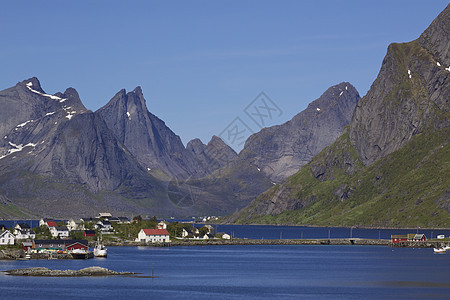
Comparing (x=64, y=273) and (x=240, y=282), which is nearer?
(x=240, y=282)

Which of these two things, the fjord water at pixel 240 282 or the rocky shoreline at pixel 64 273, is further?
the rocky shoreline at pixel 64 273

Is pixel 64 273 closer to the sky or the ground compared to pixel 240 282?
closer to the sky

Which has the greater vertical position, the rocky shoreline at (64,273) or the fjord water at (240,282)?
the rocky shoreline at (64,273)

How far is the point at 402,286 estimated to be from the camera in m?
144

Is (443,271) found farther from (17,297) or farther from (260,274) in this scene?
(17,297)

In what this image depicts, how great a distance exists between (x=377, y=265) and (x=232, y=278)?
48.9m

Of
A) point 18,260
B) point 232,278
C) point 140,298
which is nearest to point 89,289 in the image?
point 140,298

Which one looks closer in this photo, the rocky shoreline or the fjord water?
the fjord water

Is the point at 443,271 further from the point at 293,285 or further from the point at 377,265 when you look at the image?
the point at 293,285

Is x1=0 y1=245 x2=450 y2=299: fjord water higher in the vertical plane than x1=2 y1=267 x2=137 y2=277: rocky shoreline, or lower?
lower

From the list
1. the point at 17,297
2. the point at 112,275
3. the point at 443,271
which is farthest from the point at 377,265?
the point at 17,297

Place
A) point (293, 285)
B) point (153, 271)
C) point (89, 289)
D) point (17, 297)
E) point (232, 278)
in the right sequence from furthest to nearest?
point (153, 271)
point (232, 278)
point (293, 285)
point (89, 289)
point (17, 297)

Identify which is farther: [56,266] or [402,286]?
[56,266]

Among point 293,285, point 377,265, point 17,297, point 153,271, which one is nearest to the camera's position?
point 17,297
